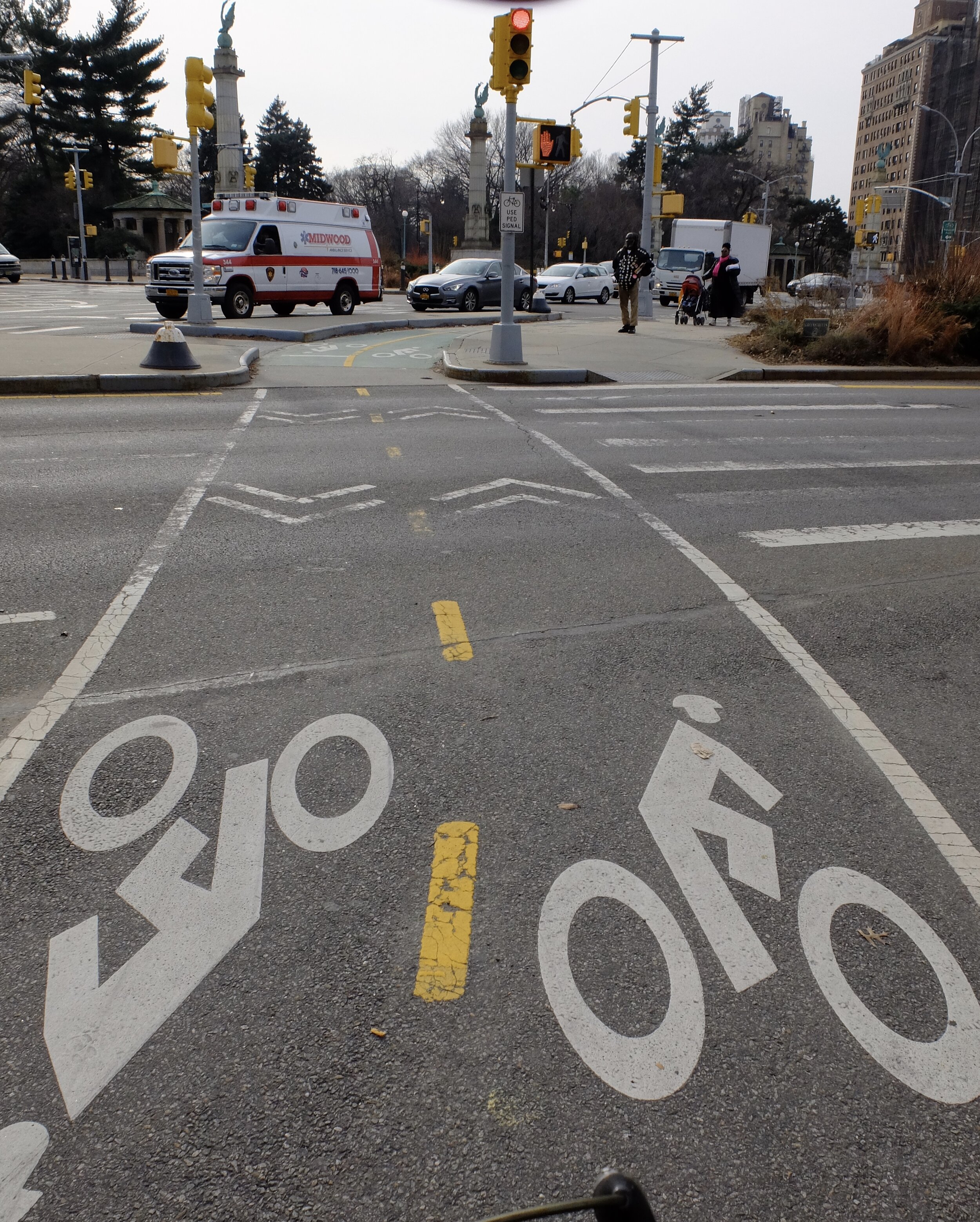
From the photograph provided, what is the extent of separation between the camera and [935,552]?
6.79 m

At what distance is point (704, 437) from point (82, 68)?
8670 cm

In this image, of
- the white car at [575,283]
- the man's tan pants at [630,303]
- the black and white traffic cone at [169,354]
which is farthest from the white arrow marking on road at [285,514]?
the white car at [575,283]

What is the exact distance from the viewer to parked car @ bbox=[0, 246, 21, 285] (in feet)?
159

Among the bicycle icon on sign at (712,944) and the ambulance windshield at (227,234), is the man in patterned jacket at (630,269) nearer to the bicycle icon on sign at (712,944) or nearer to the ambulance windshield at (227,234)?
the ambulance windshield at (227,234)

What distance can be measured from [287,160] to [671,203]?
7157 cm

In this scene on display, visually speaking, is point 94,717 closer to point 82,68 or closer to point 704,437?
point 704,437

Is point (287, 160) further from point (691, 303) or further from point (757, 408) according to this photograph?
point (757, 408)

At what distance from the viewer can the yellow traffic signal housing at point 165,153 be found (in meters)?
18.5

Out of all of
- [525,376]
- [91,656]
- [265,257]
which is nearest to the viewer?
[91,656]

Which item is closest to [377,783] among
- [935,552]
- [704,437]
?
[935,552]

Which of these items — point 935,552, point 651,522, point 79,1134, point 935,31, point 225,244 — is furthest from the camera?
point 935,31

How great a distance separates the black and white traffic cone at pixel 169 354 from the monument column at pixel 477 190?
1942 inches

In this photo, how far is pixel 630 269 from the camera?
2133 centimetres

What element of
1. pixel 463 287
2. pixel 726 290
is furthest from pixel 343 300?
pixel 726 290
